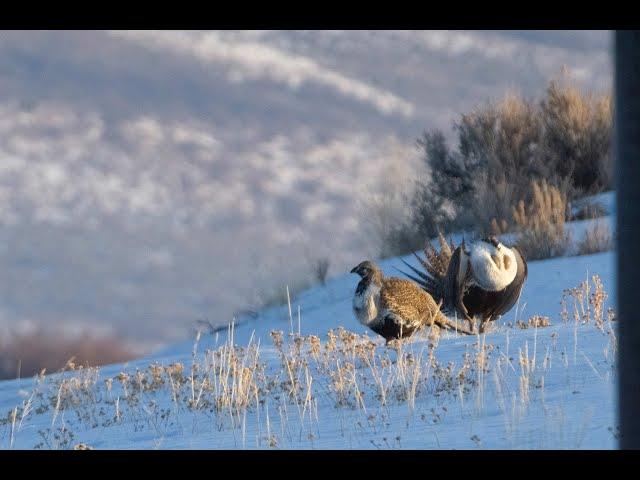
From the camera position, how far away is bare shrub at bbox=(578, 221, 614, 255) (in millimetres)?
14906

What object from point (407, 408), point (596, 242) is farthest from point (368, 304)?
point (596, 242)

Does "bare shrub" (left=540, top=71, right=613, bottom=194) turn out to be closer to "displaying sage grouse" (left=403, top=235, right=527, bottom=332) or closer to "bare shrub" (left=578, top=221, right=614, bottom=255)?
"bare shrub" (left=578, top=221, right=614, bottom=255)

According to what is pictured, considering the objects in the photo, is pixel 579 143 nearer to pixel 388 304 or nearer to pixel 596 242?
pixel 596 242

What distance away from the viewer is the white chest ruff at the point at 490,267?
8.89 m

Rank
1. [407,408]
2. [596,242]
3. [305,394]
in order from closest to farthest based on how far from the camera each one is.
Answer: [407,408] < [305,394] < [596,242]

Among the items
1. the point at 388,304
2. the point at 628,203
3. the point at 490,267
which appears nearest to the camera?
the point at 628,203

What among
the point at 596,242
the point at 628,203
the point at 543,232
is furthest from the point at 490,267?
the point at 543,232

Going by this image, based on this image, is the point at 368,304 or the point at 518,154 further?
the point at 518,154

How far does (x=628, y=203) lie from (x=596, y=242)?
12.6 meters

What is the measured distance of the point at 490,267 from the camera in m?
8.89

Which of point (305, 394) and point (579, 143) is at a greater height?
point (579, 143)

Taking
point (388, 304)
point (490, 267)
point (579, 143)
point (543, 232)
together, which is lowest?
point (388, 304)

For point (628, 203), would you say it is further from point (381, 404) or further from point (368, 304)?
point (368, 304)

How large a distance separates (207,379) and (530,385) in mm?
2425
